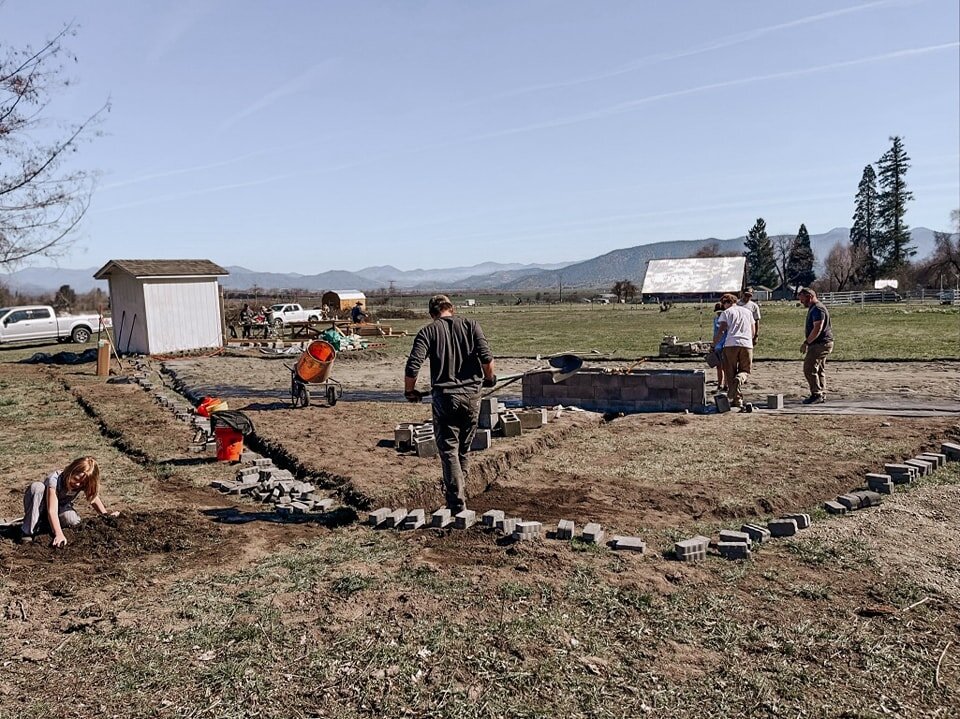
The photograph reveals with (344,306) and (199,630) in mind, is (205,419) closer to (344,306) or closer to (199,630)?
(199,630)

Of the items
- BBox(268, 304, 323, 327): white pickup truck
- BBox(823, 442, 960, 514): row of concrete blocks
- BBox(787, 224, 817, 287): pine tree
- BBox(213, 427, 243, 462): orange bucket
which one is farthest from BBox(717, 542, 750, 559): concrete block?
BBox(787, 224, 817, 287): pine tree

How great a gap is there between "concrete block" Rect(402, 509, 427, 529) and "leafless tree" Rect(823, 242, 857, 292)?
83.4 m

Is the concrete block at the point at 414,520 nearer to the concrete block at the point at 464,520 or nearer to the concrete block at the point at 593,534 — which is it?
the concrete block at the point at 464,520

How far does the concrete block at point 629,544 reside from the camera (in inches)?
216

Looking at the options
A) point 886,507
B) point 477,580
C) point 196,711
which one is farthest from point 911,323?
point 196,711

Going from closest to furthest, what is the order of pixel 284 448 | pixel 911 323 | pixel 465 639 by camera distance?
pixel 465 639 < pixel 284 448 < pixel 911 323

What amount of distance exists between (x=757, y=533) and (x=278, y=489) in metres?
4.56

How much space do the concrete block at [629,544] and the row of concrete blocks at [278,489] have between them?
111 inches

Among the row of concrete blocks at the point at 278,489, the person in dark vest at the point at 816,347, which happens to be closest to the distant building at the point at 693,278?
the person in dark vest at the point at 816,347

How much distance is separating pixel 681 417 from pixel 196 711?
8069mm

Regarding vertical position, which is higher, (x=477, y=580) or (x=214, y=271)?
(x=214, y=271)

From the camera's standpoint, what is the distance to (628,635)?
425 centimetres

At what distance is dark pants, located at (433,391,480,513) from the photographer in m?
6.36

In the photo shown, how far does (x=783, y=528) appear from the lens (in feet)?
18.9
